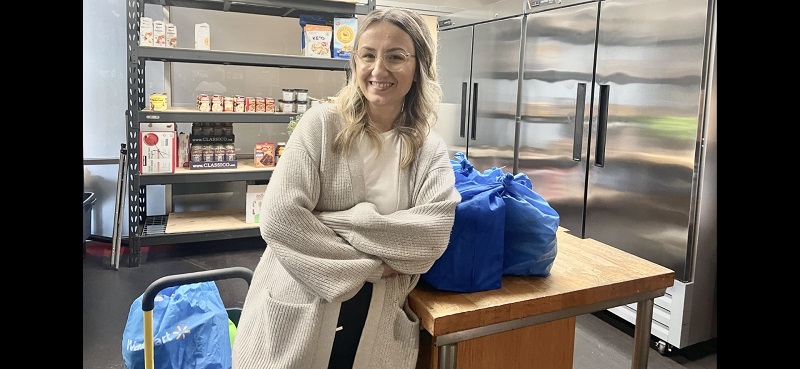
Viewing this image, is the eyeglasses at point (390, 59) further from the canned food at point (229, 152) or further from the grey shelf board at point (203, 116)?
the canned food at point (229, 152)

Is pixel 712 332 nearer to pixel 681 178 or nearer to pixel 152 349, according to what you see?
pixel 681 178

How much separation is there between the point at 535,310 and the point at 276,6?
10.3 ft

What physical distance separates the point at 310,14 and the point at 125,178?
1793 mm

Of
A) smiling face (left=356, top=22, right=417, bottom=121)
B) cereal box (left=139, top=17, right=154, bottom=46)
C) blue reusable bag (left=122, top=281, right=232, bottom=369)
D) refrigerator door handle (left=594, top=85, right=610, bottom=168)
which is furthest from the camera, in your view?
cereal box (left=139, top=17, right=154, bottom=46)

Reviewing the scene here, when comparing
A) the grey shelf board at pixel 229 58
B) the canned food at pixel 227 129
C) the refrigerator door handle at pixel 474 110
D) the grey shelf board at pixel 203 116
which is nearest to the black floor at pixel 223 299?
the canned food at pixel 227 129

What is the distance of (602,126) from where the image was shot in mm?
3061

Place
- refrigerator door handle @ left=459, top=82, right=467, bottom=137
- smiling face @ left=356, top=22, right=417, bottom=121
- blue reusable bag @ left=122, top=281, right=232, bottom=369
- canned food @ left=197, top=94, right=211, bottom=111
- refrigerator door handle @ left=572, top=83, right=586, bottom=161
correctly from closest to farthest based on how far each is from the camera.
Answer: smiling face @ left=356, top=22, right=417, bottom=121
blue reusable bag @ left=122, top=281, right=232, bottom=369
refrigerator door handle @ left=572, top=83, right=586, bottom=161
canned food @ left=197, top=94, right=211, bottom=111
refrigerator door handle @ left=459, top=82, right=467, bottom=137

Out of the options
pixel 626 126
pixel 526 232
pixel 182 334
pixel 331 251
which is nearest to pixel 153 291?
pixel 182 334

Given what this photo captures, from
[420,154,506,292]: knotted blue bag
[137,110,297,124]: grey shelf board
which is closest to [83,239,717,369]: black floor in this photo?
[137,110,297,124]: grey shelf board

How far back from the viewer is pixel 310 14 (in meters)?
4.18

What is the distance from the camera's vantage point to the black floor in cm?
253

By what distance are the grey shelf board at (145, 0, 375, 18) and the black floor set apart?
69.2 inches

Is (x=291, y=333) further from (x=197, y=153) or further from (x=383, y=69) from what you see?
(x=197, y=153)

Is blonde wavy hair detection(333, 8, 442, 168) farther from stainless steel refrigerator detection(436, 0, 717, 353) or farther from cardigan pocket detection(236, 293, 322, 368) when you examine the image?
stainless steel refrigerator detection(436, 0, 717, 353)
